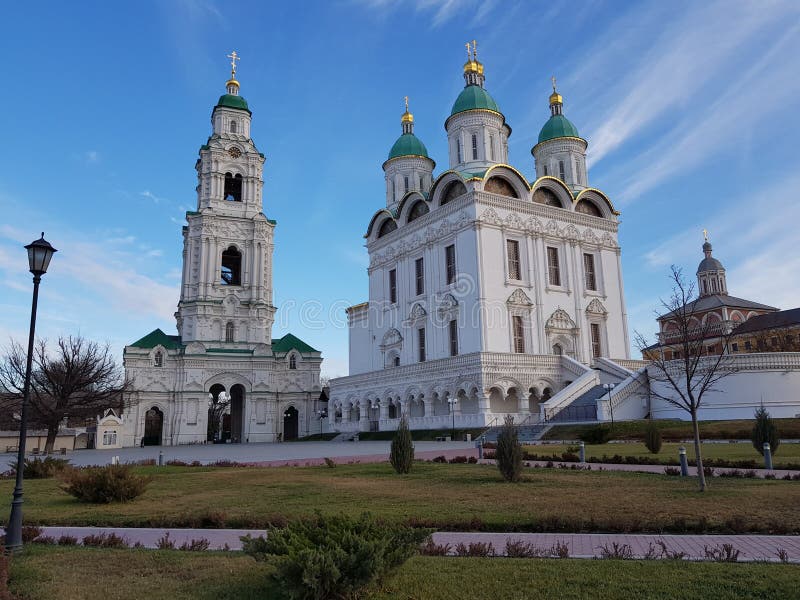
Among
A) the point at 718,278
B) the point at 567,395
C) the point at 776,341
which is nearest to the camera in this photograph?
the point at 567,395

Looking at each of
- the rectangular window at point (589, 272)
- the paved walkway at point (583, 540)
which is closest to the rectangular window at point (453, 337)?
the rectangular window at point (589, 272)

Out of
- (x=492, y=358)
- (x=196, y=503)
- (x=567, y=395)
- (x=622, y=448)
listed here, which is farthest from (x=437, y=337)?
(x=196, y=503)

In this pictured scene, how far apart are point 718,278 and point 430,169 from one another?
51195 mm

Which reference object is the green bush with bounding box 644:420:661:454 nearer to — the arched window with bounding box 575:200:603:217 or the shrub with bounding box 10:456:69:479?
the shrub with bounding box 10:456:69:479

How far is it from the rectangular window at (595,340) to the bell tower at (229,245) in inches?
1048

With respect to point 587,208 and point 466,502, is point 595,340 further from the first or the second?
point 466,502

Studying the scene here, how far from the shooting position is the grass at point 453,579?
6.07 metres

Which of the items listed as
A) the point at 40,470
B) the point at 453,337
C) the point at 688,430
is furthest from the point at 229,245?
the point at 688,430

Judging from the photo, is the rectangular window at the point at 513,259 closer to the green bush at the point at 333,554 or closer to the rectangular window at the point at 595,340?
the rectangular window at the point at 595,340

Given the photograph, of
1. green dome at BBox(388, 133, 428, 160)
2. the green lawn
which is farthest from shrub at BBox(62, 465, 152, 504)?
green dome at BBox(388, 133, 428, 160)

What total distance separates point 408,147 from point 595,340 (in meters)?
22.8

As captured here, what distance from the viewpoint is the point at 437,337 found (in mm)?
45094

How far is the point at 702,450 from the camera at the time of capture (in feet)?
69.5

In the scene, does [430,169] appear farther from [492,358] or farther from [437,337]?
[492,358]
